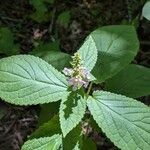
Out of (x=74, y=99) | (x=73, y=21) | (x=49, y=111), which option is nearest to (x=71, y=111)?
(x=74, y=99)

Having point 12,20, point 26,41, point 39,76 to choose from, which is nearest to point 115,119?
point 39,76

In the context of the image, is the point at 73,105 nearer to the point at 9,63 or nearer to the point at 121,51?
the point at 9,63

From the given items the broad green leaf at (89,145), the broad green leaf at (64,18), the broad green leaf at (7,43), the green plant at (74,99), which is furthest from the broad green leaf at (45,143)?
the broad green leaf at (64,18)

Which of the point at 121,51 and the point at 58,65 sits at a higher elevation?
the point at 121,51

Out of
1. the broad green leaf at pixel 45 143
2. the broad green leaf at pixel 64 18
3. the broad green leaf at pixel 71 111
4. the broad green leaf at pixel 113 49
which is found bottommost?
the broad green leaf at pixel 64 18

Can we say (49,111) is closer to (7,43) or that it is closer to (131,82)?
(131,82)

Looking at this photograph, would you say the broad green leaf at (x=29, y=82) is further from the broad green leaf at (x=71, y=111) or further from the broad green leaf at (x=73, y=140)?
the broad green leaf at (x=73, y=140)
